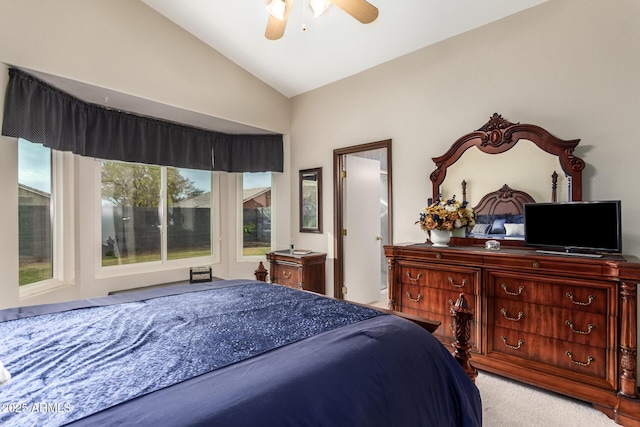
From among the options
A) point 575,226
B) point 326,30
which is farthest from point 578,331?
point 326,30

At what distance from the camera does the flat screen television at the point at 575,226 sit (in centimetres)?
209

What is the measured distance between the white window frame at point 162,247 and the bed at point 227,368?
2.08 m

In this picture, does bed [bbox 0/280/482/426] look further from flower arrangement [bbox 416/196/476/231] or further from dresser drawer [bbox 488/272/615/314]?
flower arrangement [bbox 416/196/476/231]

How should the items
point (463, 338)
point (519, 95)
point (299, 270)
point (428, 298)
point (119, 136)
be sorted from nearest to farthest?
point (463, 338) < point (519, 95) < point (428, 298) < point (119, 136) < point (299, 270)

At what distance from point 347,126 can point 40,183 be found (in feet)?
10.3

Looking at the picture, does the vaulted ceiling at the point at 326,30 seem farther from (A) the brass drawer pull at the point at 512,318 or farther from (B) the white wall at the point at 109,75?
(A) the brass drawer pull at the point at 512,318

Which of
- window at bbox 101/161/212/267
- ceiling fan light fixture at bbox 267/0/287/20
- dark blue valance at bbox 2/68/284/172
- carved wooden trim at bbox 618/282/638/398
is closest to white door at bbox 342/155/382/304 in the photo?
dark blue valance at bbox 2/68/284/172

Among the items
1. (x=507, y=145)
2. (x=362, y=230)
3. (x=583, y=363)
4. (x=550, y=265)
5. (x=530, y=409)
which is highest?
(x=507, y=145)

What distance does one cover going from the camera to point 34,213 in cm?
288

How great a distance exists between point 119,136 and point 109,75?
0.78 m

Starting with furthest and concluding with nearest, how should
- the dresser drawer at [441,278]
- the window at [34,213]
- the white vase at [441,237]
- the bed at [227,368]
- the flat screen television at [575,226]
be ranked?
1. the white vase at [441,237]
2. the window at [34,213]
3. the dresser drawer at [441,278]
4. the flat screen television at [575,226]
5. the bed at [227,368]

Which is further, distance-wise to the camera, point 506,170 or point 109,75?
point 109,75

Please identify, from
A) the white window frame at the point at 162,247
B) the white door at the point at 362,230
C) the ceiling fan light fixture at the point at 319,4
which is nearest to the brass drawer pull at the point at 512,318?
the white door at the point at 362,230

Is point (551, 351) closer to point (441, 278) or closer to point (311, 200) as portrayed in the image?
point (441, 278)
